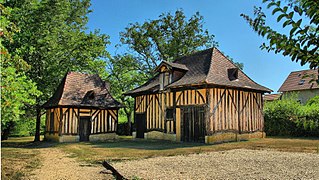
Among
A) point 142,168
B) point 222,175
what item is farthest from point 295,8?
point 142,168

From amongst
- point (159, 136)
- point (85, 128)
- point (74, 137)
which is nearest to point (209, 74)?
point (159, 136)

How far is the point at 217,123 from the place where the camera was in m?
13.1

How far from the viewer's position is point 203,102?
42.7 ft

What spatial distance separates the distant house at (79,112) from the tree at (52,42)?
2.48 feet

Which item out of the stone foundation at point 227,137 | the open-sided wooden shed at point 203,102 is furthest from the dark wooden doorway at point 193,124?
the stone foundation at point 227,137

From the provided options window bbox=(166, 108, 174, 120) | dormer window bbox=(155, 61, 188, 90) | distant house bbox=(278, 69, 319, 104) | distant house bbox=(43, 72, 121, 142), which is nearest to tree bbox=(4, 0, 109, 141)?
distant house bbox=(43, 72, 121, 142)

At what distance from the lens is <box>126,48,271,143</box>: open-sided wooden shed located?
42.9ft

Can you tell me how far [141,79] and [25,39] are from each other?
36.8 feet

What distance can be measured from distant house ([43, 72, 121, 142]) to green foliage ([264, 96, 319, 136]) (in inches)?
390

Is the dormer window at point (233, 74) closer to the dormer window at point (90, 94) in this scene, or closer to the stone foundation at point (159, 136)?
the stone foundation at point (159, 136)

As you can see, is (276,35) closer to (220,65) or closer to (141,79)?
(220,65)

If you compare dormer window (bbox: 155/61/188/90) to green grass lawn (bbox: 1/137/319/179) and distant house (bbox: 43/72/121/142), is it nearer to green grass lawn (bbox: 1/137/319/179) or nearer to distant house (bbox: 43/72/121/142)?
distant house (bbox: 43/72/121/142)

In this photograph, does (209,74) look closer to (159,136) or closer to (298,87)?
(159,136)

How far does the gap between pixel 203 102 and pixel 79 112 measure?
7.51m
